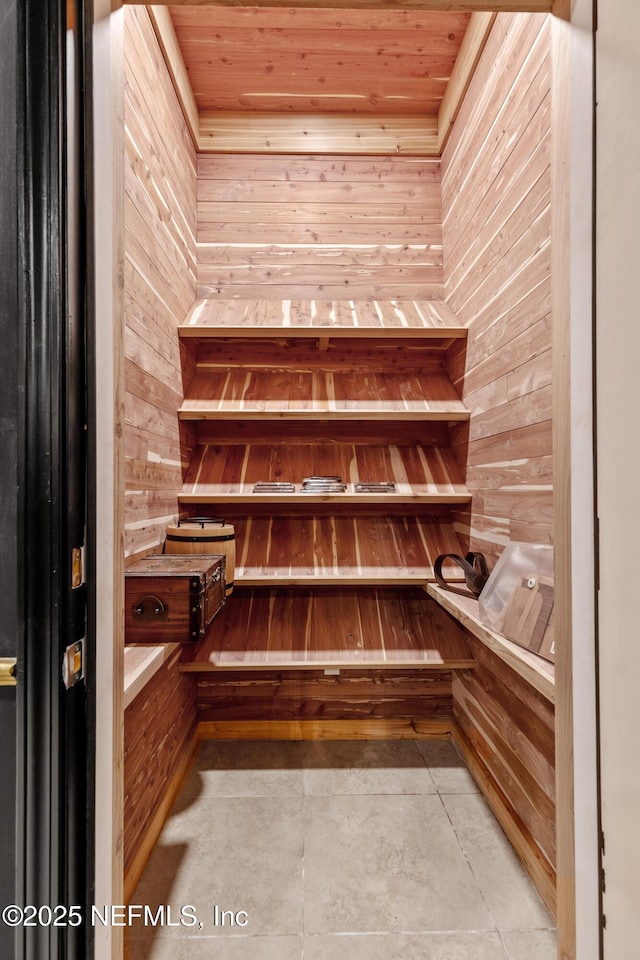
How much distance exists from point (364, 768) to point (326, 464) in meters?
1.49

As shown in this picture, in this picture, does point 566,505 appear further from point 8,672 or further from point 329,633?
point 329,633

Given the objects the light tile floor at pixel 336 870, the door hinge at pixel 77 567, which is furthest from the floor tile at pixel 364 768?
the door hinge at pixel 77 567

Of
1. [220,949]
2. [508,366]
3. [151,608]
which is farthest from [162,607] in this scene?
[508,366]

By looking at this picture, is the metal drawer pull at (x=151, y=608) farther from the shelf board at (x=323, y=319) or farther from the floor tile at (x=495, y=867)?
the floor tile at (x=495, y=867)

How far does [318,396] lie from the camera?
2248mm

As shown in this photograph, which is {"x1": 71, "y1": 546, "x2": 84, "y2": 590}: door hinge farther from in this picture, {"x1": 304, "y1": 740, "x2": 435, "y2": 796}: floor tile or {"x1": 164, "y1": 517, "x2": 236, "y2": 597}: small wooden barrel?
{"x1": 304, "y1": 740, "x2": 435, "y2": 796}: floor tile

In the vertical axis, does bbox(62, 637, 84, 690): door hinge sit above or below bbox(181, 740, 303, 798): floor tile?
above

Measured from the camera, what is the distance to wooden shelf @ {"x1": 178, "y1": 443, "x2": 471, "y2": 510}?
2.04 metres

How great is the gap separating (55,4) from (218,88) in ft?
6.68

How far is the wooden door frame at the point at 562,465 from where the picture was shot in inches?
32.4

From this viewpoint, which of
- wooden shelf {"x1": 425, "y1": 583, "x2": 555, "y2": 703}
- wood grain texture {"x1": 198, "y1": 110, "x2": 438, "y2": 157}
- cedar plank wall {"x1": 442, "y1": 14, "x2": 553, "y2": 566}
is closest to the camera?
wooden shelf {"x1": 425, "y1": 583, "x2": 555, "y2": 703}

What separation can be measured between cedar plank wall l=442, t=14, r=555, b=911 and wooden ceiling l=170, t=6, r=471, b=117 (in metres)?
0.34

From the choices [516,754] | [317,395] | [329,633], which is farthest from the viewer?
[317,395]

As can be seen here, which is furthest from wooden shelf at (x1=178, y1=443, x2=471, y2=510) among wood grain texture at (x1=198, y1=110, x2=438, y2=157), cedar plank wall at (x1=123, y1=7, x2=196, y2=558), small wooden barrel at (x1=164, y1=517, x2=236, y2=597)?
wood grain texture at (x1=198, y1=110, x2=438, y2=157)
